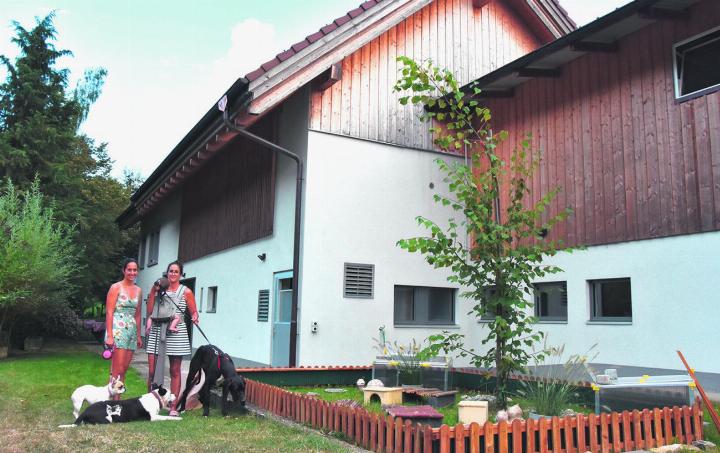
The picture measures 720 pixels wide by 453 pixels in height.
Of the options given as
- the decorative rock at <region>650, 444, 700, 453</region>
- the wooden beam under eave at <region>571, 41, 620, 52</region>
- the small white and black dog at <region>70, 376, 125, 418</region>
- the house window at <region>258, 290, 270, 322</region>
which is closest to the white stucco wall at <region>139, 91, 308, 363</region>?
the house window at <region>258, 290, 270, 322</region>

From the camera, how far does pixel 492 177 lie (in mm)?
6297

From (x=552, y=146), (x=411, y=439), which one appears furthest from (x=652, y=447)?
(x=552, y=146)

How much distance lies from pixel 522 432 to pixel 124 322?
4.34 m

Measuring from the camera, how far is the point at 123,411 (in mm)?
5895

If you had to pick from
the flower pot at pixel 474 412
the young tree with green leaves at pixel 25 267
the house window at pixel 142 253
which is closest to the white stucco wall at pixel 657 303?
the flower pot at pixel 474 412

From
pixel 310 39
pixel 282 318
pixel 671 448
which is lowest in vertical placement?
pixel 671 448

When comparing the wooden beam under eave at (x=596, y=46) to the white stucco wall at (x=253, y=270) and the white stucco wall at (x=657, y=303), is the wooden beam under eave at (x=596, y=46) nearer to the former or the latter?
the white stucco wall at (x=657, y=303)

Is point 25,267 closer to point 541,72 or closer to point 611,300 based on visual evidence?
point 541,72

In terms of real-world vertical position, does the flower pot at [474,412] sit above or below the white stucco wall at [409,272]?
below

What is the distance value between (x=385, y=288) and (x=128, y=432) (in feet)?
21.5

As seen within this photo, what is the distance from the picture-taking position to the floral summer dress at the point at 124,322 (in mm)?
6512

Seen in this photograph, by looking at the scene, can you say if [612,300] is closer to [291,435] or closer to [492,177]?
[492,177]

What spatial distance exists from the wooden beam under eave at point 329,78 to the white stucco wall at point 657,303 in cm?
513

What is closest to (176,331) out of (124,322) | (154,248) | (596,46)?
(124,322)
